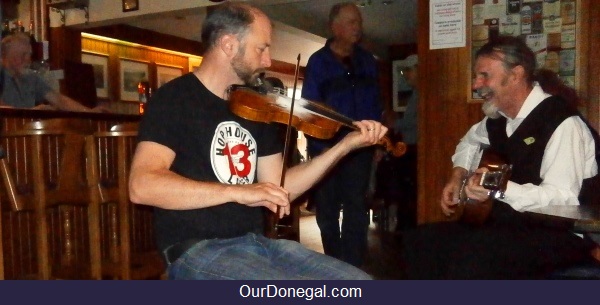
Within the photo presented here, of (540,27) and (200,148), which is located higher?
(540,27)

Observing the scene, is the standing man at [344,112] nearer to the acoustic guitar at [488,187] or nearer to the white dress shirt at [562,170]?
the acoustic guitar at [488,187]

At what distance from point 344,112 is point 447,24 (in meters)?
0.86

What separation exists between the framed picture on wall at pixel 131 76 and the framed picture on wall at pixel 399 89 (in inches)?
121

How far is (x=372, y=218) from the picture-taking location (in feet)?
18.1

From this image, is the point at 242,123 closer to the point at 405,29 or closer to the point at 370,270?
the point at 370,270

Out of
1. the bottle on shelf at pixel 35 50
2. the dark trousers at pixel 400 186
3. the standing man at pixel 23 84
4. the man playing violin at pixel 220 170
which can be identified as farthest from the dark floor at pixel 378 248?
the bottle on shelf at pixel 35 50

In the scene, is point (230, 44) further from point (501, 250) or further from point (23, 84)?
point (23, 84)

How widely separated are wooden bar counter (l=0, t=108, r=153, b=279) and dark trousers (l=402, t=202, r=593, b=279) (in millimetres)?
1502

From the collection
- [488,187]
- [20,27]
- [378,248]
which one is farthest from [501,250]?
[20,27]

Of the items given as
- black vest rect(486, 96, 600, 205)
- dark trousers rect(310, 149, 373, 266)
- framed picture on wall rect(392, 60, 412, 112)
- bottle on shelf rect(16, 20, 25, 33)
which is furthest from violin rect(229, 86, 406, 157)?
framed picture on wall rect(392, 60, 412, 112)

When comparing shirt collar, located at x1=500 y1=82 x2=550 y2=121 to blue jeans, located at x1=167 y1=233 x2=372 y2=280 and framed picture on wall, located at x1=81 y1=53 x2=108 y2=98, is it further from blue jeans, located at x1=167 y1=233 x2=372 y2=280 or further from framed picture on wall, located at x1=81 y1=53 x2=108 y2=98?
framed picture on wall, located at x1=81 y1=53 x2=108 y2=98

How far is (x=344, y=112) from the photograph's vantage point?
2.59 m

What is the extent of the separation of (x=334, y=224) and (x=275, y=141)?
3.74ft

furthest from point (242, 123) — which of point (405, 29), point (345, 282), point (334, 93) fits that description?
point (405, 29)
